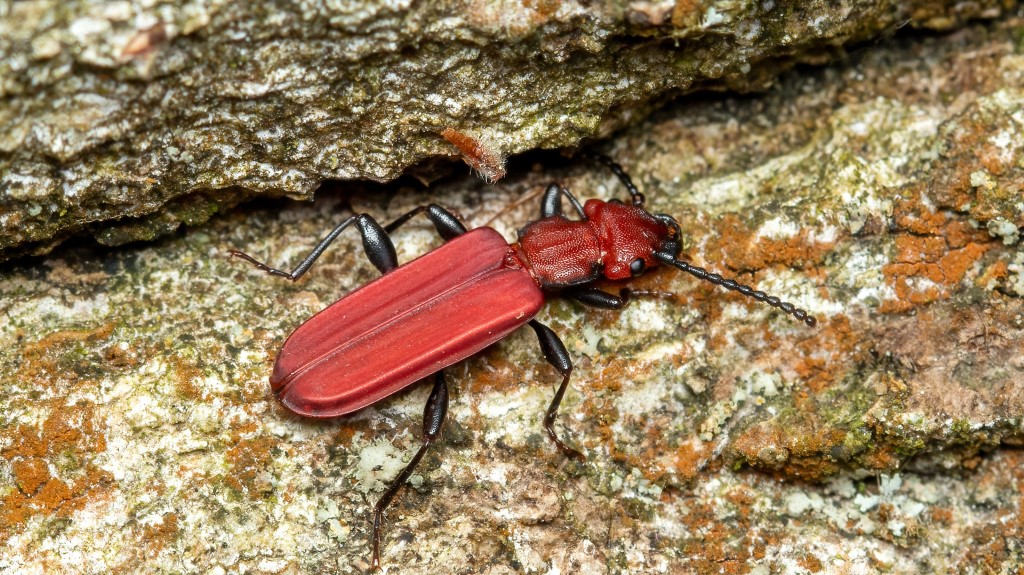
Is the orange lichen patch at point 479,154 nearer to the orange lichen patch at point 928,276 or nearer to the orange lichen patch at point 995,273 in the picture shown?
the orange lichen patch at point 928,276

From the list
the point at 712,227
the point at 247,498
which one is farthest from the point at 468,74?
the point at 247,498

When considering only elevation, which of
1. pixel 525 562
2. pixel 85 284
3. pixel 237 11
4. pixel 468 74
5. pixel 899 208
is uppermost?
pixel 237 11

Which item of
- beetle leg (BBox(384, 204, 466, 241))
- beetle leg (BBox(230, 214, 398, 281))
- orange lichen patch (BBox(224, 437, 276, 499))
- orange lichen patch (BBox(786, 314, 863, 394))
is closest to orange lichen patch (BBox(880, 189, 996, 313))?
orange lichen patch (BBox(786, 314, 863, 394))

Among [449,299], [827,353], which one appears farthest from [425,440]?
[827,353]

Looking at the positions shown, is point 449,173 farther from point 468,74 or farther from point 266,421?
point 266,421

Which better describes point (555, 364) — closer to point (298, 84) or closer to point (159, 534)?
point (298, 84)

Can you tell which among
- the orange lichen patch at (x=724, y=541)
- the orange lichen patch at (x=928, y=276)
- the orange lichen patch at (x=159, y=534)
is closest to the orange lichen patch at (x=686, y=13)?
the orange lichen patch at (x=928, y=276)

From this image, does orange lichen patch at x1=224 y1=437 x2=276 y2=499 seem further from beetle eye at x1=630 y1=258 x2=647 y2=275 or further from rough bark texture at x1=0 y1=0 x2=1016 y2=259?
beetle eye at x1=630 y1=258 x2=647 y2=275
